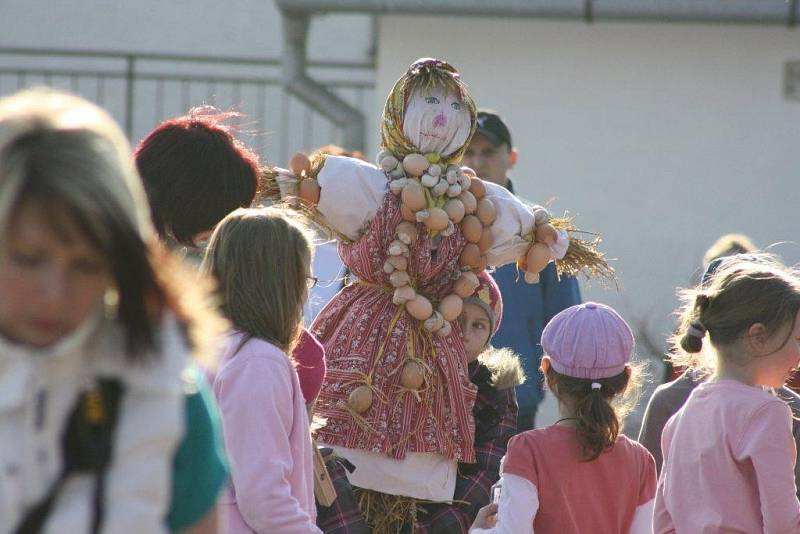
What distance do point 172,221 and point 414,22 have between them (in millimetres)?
5837

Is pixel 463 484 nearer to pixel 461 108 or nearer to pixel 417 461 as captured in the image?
pixel 417 461

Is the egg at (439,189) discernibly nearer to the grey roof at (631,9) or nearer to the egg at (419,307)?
the egg at (419,307)

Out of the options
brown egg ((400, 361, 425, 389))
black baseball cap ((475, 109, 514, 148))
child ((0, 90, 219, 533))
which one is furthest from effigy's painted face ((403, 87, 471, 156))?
child ((0, 90, 219, 533))

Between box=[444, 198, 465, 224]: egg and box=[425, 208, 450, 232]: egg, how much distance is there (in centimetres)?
4

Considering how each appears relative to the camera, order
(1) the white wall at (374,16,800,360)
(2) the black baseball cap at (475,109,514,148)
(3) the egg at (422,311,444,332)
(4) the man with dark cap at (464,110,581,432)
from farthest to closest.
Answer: (1) the white wall at (374,16,800,360) < (2) the black baseball cap at (475,109,514,148) < (4) the man with dark cap at (464,110,581,432) < (3) the egg at (422,311,444,332)

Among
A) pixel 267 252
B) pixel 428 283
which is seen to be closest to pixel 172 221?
pixel 267 252

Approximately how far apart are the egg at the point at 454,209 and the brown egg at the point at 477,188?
11cm

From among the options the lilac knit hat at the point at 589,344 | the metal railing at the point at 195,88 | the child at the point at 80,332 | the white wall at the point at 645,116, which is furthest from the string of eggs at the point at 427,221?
the metal railing at the point at 195,88

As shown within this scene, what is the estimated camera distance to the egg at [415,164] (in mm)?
3473

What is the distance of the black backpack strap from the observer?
1548 mm

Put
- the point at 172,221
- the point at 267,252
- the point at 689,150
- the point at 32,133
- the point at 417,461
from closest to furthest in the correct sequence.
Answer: the point at 32,133, the point at 267,252, the point at 172,221, the point at 417,461, the point at 689,150

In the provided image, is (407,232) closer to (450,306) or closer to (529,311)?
(450,306)

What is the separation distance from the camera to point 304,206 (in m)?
3.43

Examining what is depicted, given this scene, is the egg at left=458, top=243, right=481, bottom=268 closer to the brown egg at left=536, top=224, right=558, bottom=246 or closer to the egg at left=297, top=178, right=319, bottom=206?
the brown egg at left=536, top=224, right=558, bottom=246
